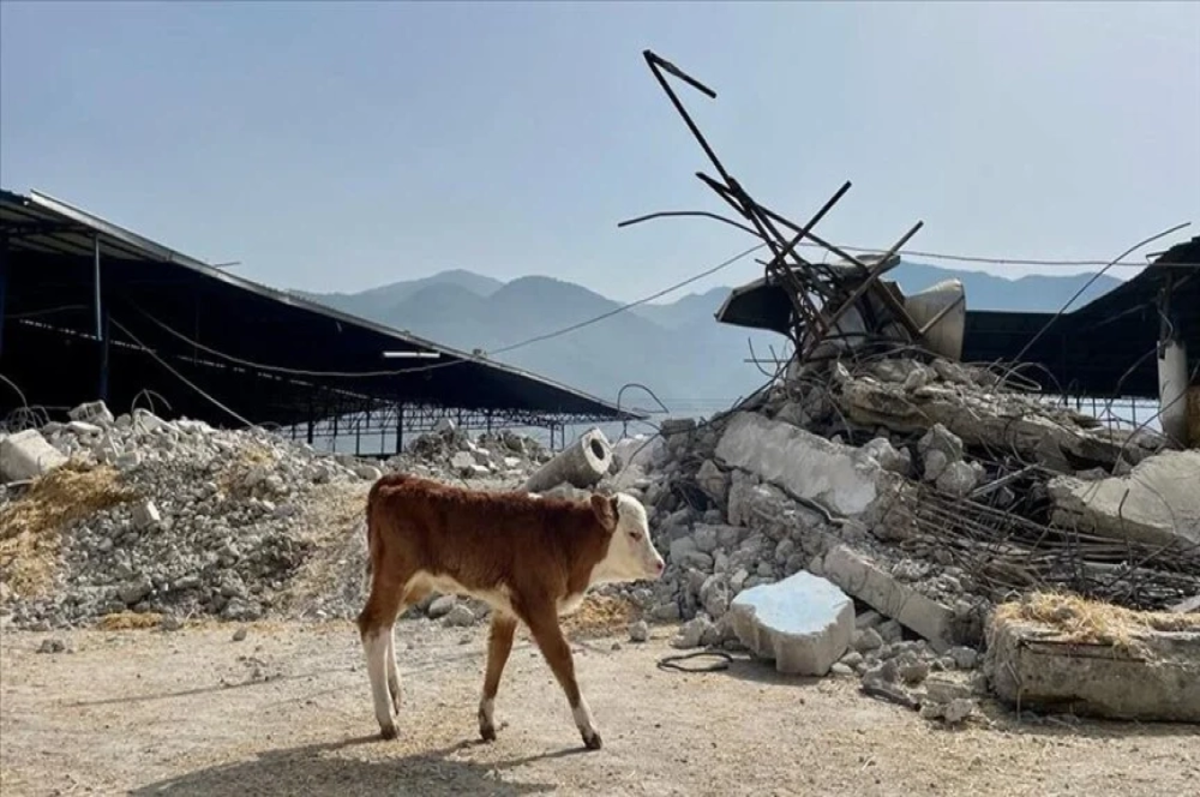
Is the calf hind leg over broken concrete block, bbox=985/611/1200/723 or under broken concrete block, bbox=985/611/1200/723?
over

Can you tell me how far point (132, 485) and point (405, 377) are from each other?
21373 millimetres

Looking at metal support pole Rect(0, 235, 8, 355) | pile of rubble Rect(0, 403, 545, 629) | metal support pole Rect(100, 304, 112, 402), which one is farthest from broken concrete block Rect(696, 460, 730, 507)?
metal support pole Rect(0, 235, 8, 355)

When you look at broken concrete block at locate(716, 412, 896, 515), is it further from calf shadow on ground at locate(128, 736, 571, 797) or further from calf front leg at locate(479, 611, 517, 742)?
calf shadow on ground at locate(128, 736, 571, 797)

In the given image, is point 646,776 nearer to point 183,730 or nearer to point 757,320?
point 183,730

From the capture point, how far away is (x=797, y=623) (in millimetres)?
8148

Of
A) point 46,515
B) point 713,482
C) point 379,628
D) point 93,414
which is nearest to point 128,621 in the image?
point 46,515

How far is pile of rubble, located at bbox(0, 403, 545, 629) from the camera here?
1205cm

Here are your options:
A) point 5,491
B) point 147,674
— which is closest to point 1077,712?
point 147,674

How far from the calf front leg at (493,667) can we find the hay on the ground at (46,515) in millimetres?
8825

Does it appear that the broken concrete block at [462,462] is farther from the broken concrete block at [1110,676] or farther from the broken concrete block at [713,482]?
the broken concrete block at [1110,676]

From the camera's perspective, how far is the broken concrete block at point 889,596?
28.2 ft

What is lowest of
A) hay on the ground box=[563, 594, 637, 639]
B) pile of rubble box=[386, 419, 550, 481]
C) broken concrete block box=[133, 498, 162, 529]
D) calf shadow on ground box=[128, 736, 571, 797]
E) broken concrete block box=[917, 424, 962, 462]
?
hay on the ground box=[563, 594, 637, 639]

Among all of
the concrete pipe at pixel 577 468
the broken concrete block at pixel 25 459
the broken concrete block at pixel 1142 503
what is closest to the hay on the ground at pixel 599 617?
the concrete pipe at pixel 577 468

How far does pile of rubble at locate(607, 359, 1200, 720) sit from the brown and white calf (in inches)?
102
